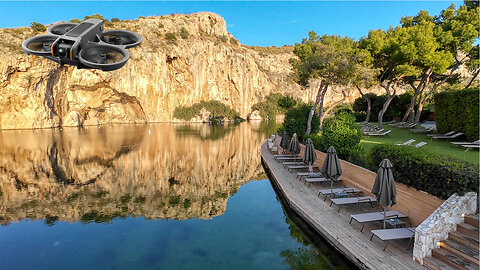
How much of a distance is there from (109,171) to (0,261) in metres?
8.89

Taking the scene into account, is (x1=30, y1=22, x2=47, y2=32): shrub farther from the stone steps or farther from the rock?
the stone steps

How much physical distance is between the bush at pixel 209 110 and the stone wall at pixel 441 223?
61.0m

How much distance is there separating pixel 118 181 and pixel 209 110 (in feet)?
179

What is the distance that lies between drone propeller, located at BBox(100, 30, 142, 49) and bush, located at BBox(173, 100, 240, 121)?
57.6m

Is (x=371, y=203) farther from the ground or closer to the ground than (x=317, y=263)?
farther from the ground

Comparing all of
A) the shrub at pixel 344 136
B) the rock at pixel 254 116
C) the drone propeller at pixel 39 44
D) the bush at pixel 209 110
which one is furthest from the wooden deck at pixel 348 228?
the rock at pixel 254 116

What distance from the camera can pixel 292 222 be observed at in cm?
881

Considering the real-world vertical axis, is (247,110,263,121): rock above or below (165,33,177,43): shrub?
below

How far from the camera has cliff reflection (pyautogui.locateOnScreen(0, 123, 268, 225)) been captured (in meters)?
10.2

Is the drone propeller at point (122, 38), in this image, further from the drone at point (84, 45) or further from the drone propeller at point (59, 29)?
the drone propeller at point (59, 29)

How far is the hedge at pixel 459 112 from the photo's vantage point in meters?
12.2

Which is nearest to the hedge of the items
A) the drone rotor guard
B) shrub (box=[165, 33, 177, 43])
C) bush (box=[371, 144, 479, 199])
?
bush (box=[371, 144, 479, 199])

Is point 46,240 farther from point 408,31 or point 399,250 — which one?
point 408,31

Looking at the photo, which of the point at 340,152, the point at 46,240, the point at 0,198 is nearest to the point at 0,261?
the point at 46,240
